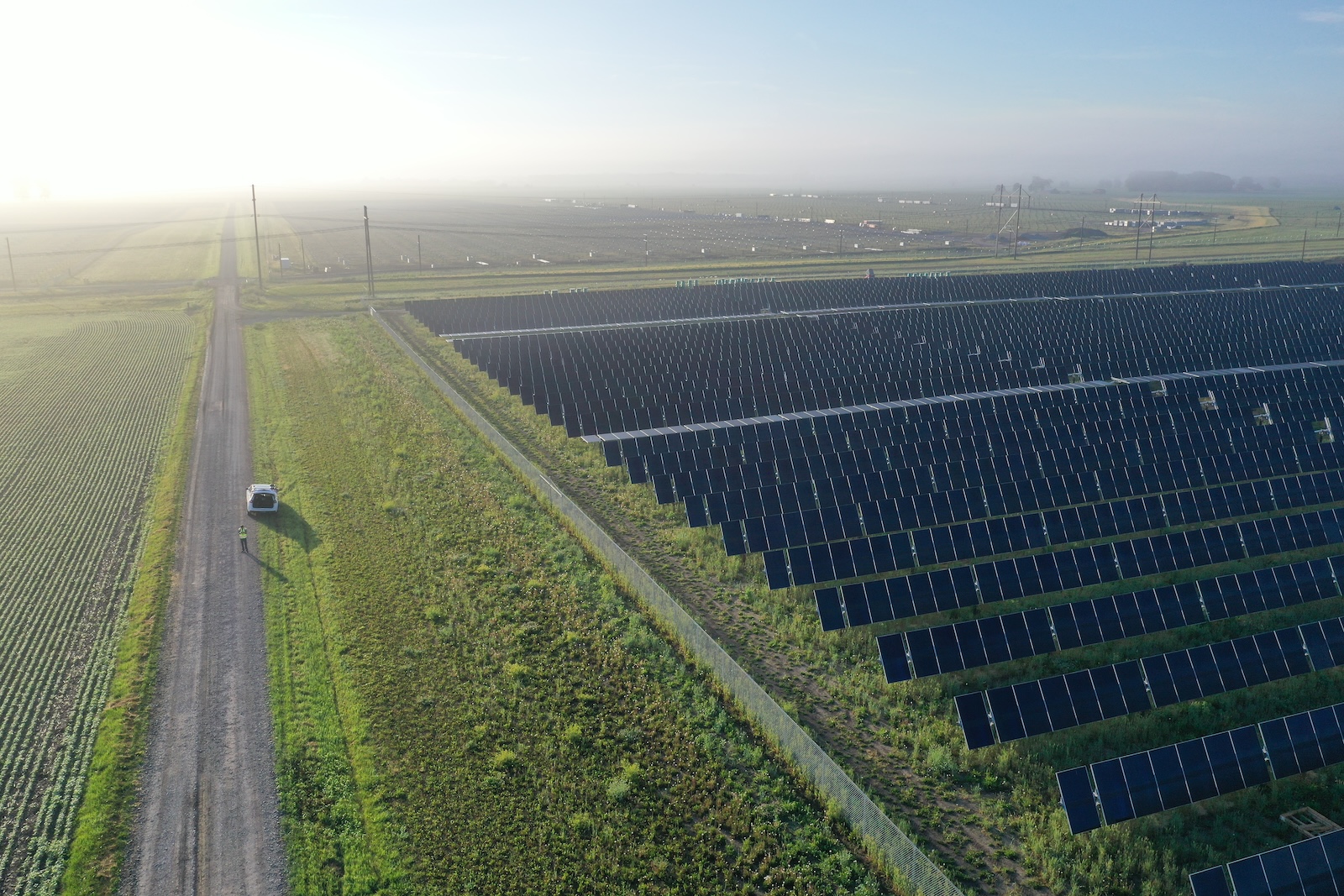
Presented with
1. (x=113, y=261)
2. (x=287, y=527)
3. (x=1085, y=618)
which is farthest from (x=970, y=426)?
(x=113, y=261)

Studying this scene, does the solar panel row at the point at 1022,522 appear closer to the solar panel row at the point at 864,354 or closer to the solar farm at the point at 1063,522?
the solar farm at the point at 1063,522

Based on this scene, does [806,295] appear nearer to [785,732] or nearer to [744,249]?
[744,249]

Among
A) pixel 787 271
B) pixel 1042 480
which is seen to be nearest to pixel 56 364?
pixel 1042 480

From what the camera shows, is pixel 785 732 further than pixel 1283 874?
Yes

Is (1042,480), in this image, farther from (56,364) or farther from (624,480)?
(56,364)

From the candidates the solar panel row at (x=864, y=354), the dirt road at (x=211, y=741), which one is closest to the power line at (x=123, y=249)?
the solar panel row at (x=864, y=354)
